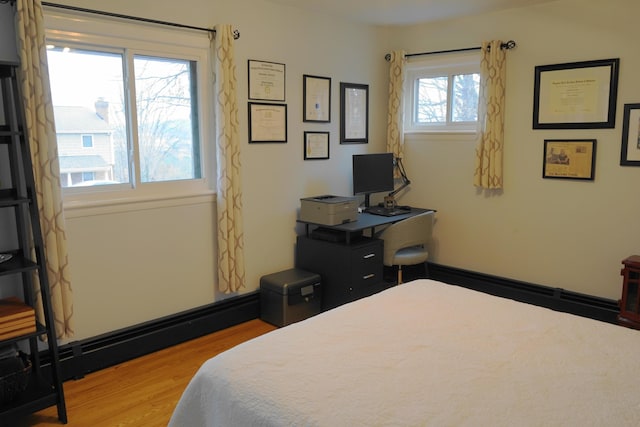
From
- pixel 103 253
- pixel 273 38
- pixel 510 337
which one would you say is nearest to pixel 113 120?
pixel 103 253

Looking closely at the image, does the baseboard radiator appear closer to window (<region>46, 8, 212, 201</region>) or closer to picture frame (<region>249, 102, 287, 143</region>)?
window (<region>46, 8, 212, 201</region>)

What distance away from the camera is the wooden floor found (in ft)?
8.18

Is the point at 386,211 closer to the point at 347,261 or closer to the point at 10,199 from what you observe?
the point at 347,261

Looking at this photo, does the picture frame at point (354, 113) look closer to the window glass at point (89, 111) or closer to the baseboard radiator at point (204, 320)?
the baseboard radiator at point (204, 320)

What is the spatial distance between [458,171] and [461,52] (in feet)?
3.32

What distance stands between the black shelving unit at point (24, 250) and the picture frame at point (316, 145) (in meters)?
2.10

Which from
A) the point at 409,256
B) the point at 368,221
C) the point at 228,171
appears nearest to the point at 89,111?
the point at 228,171

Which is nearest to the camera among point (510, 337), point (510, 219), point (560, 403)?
point (560, 403)

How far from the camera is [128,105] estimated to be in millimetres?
3045

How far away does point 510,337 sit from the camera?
6.33ft

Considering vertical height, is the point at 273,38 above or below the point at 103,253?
above

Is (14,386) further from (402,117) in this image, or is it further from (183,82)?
(402,117)

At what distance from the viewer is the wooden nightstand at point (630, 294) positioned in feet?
10.3

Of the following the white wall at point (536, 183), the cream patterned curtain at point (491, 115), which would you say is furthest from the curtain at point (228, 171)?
the cream patterned curtain at point (491, 115)
